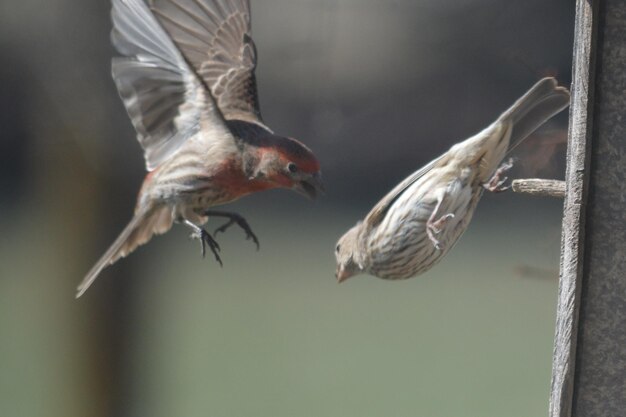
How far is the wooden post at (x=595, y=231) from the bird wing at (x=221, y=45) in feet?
2.40

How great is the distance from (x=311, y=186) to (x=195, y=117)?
288 mm

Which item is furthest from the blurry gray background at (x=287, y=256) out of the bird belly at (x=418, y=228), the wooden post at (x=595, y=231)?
the wooden post at (x=595, y=231)

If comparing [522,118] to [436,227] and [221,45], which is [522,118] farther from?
[221,45]

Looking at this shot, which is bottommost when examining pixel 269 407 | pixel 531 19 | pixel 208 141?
pixel 269 407

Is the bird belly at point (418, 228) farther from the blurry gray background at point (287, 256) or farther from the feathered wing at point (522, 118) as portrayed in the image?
the blurry gray background at point (287, 256)

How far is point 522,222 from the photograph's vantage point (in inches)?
249

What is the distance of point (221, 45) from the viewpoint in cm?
246

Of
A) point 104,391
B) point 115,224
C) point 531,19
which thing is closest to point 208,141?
point 531,19

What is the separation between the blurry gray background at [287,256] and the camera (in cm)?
534

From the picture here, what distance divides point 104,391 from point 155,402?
3.01 feet

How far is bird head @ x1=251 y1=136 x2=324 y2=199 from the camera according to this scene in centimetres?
213

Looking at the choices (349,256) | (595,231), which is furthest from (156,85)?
(595,231)

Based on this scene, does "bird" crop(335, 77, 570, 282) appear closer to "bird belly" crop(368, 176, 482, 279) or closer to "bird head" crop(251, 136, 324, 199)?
"bird belly" crop(368, 176, 482, 279)

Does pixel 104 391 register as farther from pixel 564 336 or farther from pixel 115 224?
pixel 564 336
